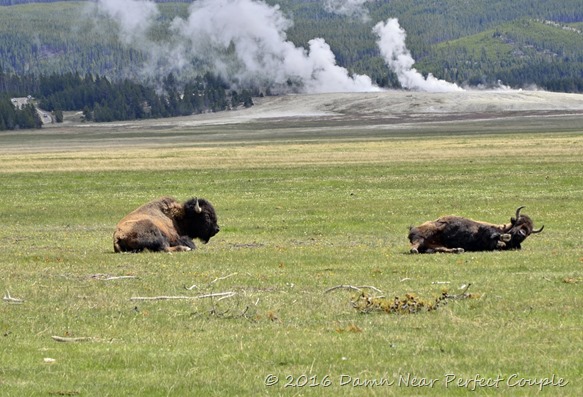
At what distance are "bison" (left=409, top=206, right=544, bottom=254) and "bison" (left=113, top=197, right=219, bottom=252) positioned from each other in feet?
14.9

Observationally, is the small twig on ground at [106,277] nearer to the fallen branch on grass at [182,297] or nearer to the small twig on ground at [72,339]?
the fallen branch on grass at [182,297]

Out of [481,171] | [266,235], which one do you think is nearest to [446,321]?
[266,235]

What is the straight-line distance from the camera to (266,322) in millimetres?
12766

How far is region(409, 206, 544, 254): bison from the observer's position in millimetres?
20312

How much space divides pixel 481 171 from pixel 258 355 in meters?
37.1

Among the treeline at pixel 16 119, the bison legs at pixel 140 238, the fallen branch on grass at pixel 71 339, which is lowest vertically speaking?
the treeline at pixel 16 119

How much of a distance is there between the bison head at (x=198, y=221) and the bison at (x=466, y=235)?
14.6ft

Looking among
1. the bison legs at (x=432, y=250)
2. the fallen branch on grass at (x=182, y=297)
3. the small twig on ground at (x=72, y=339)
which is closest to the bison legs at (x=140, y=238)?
the bison legs at (x=432, y=250)

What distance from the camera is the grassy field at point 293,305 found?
10008 millimetres

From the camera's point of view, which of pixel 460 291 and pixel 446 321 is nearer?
pixel 446 321

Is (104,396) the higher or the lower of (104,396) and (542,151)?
the higher

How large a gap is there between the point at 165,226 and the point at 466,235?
5954 millimetres

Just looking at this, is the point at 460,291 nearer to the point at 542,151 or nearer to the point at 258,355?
the point at 258,355

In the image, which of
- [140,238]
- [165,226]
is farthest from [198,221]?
[140,238]
